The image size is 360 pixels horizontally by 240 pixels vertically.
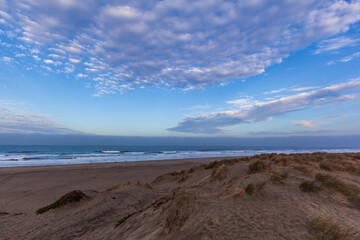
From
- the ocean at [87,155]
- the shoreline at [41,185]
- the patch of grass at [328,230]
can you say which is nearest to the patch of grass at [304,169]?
the patch of grass at [328,230]

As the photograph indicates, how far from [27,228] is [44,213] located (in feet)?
3.96

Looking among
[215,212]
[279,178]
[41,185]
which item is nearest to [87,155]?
[41,185]

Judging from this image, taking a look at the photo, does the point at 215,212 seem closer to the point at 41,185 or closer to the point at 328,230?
the point at 328,230

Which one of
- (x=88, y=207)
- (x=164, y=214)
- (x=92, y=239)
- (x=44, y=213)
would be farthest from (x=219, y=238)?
(x=44, y=213)

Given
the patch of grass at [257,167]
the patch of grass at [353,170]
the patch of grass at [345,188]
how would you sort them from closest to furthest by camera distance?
the patch of grass at [345,188] < the patch of grass at [257,167] < the patch of grass at [353,170]

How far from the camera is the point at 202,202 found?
4535mm

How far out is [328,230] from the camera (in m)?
2.80

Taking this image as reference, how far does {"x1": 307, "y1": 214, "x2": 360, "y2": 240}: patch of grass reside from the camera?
8.70ft

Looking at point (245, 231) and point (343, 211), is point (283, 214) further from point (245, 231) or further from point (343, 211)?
point (343, 211)

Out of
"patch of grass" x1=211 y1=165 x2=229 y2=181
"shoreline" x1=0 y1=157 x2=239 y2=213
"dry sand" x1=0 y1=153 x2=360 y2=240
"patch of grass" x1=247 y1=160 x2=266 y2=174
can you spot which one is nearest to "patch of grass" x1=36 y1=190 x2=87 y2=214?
"dry sand" x1=0 y1=153 x2=360 y2=240

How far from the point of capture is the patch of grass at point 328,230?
2.65 m

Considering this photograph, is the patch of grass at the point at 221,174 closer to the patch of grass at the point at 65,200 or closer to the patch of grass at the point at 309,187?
the patch of grass at the point at 309,187

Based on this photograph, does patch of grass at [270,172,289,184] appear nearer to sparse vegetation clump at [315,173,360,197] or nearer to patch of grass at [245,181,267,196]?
sparse vegetation clump at [315,173,360,197]

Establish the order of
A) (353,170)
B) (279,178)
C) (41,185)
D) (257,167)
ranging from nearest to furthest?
(279,178) < (257,167) < (353,170) < (41,185)
